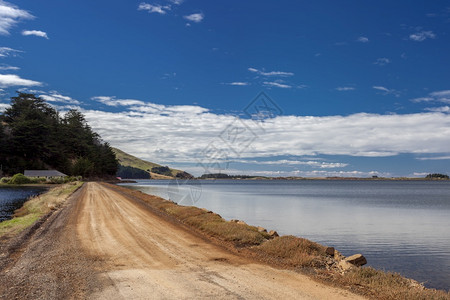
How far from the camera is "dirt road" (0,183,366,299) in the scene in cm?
898

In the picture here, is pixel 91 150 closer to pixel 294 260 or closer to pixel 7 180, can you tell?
pixel 7 180

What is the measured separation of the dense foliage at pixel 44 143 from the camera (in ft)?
441

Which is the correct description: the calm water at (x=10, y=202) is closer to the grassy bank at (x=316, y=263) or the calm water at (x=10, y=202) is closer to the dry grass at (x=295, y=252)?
the grassy bank at (x=316, y=263)

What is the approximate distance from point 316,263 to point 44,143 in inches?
6043

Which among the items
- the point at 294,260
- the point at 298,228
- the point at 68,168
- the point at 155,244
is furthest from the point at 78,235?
the point at 68,168

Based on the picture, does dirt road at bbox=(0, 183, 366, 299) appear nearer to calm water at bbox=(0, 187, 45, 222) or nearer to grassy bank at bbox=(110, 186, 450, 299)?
grassy bank at bbox=(110, 186, 450, 299)

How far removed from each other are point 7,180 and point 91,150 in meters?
74.0

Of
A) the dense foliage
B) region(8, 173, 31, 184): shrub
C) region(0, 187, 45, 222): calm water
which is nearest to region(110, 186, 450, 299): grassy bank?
region(0, 187, 45, 222): calm water

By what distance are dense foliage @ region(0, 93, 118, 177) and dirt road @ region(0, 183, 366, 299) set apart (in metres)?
138

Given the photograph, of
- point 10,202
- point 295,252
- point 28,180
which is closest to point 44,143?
point 28,180

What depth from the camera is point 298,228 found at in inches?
1132

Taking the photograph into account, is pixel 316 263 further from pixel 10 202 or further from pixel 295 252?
pixel 10 202

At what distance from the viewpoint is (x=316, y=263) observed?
12594 millimetres

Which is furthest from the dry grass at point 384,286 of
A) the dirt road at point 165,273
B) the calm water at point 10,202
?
the calm water at point 10,202
